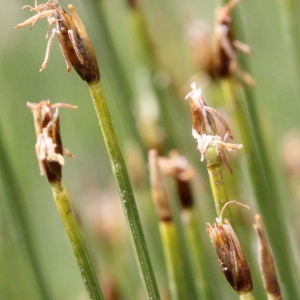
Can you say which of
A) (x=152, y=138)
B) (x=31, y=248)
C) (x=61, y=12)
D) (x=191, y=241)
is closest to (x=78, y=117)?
(x=152, y=138)

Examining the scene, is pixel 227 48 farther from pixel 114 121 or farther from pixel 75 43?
pixel 114 121

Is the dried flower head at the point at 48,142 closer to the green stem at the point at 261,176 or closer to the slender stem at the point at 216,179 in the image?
the slender stem at the point at 216,179

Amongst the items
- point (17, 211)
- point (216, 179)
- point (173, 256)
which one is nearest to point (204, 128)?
point (216, 179)

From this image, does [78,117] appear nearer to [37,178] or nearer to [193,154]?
[37,178]

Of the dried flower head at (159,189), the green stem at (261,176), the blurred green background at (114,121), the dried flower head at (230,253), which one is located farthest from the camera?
the blurred green background at (114,121)

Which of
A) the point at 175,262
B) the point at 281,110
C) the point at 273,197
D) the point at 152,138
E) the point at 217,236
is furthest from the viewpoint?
the point at 281,110

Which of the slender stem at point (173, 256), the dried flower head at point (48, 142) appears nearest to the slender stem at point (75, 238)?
the dried flower head at point (48, 142)
